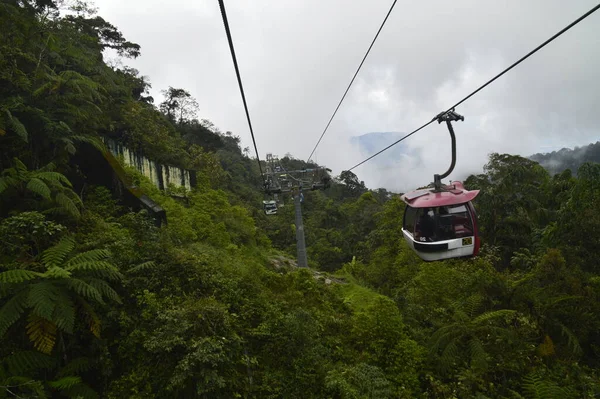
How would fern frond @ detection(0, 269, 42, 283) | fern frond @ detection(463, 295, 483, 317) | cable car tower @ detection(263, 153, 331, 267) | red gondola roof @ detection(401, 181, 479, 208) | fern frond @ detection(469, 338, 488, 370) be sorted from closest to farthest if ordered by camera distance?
1. fern frond @ detection(0, 269, 42, 283)
2. fern frond @ detection(469, 338, 488, 370)
3. red gondola roof @ detection(401, 181, 479, 208)
4. fern frond @ detection(463, 295, 483, 317)
5. cable car tower @ detection(263, 153, 331, 267)

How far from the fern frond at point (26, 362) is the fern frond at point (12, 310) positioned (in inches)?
14.1

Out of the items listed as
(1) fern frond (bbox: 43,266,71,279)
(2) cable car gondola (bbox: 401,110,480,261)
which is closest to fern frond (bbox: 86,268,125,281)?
(1) fern frond (bbox: 43,266,71,279)

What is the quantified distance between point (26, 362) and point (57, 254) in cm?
143

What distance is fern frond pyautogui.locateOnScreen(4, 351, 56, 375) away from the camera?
392 centimetres

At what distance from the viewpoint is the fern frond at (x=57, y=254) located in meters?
4.72

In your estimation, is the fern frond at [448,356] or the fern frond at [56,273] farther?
the fern frond at [448,356]

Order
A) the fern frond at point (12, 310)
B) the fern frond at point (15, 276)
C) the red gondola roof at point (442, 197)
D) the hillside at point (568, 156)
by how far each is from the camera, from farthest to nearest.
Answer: the hillside at point (568, 156) → the red gondola roof at point (442, 197) → the fern frond at point (15, 276) → the fern frond at point (12, 310)

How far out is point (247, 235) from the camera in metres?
14.9

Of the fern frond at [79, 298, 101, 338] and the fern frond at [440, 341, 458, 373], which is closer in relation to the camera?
the fern frond at [79, 298, 101, 338]

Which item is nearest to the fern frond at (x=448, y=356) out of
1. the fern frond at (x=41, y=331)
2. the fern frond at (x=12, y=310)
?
the fern frond at (x=41, y=331)

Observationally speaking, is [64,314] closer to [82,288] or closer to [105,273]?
[82,288]

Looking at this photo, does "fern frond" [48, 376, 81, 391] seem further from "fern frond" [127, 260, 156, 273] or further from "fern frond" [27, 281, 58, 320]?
"fern frond" [127, 260, 156, 273]

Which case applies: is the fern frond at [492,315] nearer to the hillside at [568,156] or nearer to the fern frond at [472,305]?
the fern frond at [472,305]

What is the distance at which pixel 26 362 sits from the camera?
13.1 ft
